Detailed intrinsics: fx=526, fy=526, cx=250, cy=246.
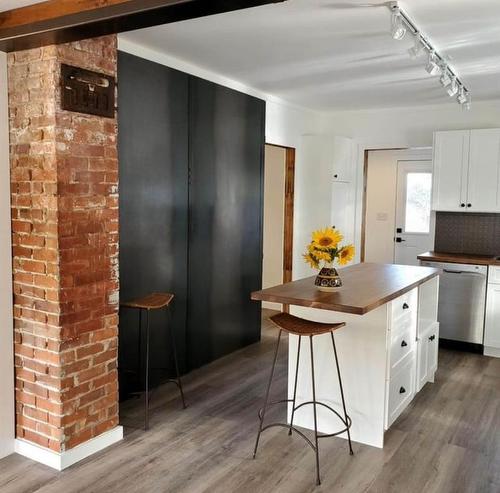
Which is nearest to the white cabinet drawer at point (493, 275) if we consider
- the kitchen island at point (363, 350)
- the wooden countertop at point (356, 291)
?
the wooden countertop at point (356, 291)

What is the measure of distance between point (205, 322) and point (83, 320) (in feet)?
5.66

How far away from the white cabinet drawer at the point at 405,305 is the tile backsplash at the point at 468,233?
228cm

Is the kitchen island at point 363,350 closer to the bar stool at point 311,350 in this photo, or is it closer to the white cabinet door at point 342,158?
the bar stool at point 311,350

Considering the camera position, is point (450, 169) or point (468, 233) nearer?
point (450, 169)

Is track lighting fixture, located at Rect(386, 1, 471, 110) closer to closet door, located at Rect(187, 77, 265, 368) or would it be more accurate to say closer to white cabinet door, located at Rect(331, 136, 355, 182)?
white cabinet door, located at Rect(331, 136, 355, 182)

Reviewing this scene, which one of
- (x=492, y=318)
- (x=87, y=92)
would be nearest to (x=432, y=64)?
(x=87, y=92)

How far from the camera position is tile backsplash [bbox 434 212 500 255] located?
5.52 metres

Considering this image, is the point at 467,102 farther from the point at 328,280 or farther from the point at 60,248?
the point at 60,248

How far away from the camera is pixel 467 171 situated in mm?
5258

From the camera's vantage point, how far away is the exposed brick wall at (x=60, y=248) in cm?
270

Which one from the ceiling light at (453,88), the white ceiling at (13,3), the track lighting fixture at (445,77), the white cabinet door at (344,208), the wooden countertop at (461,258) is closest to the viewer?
the white ceiling at (13,3)

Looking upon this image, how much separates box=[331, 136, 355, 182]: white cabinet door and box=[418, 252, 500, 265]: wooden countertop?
142 cm

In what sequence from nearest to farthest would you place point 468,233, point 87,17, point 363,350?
point 87,17 < point 363,350 < point 468,233

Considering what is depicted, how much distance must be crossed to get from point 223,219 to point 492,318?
270 centimetres
